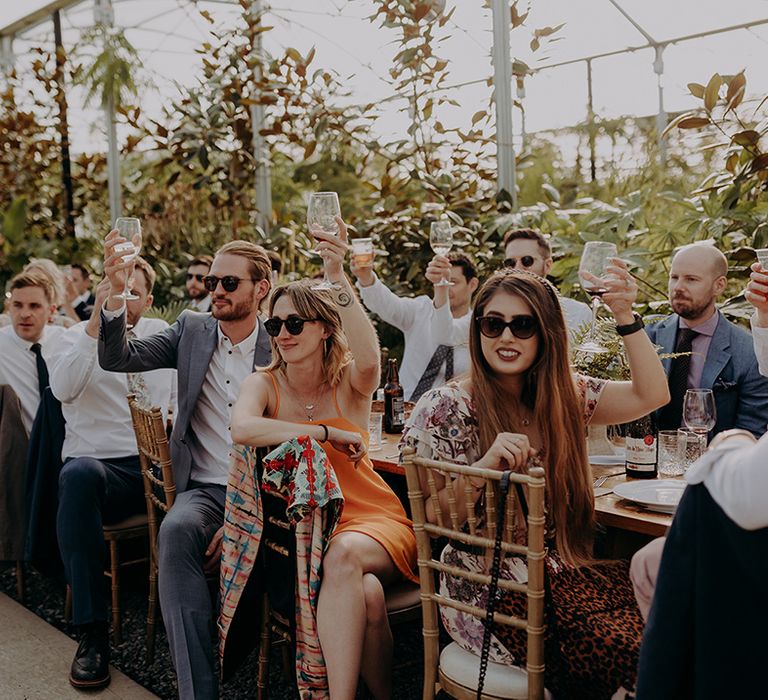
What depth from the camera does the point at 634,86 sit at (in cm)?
780

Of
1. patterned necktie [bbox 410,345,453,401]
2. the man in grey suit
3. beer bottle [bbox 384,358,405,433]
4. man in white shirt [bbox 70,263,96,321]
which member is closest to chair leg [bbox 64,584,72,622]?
the man in grey suit

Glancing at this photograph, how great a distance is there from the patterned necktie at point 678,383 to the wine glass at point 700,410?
1006 mm

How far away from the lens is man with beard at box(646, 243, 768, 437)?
143 inches

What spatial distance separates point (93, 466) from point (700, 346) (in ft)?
8.40

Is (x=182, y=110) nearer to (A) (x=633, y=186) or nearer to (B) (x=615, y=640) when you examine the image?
(A) (x=633, y=186)

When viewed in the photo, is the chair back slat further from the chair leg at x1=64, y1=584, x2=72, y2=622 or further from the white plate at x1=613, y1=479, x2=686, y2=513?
the chair leg at x1=64, y1=584, x2=72, y2=622

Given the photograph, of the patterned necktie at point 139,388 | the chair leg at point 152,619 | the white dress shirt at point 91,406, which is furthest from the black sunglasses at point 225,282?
the chair leg at point 152,619

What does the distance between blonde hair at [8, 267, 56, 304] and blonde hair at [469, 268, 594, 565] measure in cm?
275

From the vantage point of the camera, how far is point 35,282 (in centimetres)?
433

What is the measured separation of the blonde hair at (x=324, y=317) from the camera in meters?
2.92

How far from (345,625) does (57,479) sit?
78.2 inches

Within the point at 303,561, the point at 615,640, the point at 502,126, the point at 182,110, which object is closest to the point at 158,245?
the point at 182,110

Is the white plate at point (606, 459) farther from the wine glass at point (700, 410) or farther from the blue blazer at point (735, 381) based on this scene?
the blue blazer at point (735, 381)

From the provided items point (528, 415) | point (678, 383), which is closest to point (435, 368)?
point (678, 383)
